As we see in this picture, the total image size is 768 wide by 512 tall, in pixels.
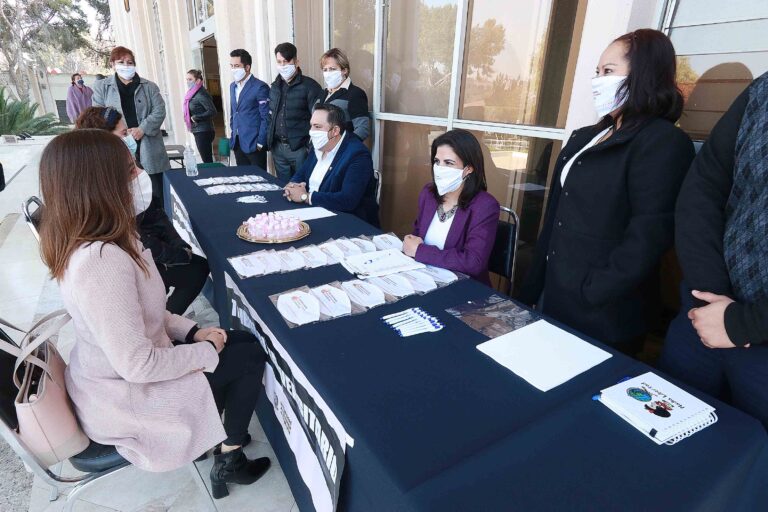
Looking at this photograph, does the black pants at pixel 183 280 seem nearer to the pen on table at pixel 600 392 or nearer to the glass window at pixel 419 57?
the pen on table at pixel 600 392

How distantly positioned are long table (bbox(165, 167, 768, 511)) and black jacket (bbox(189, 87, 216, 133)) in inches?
207

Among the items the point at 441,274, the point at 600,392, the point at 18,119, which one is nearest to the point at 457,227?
the point at 441,274

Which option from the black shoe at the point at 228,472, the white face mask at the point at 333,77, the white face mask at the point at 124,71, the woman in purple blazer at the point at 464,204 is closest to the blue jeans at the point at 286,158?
the white face mask at the point at 333,77

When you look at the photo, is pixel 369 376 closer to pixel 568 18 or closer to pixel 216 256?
pixel 216 256

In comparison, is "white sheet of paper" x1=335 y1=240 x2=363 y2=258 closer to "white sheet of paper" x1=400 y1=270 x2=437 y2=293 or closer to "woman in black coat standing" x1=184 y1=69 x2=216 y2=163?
"white sheet of paper" x1=400 y1=270 x2=437 y2=293

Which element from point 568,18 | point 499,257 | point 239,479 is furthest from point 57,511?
point 568,18

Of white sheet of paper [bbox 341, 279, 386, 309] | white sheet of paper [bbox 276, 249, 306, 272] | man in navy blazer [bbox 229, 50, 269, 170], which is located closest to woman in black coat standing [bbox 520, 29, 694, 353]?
white sheet of paper [bbox 341, 279, 386, 309]

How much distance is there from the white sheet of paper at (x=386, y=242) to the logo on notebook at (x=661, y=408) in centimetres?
97

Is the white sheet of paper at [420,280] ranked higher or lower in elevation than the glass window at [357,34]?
lower

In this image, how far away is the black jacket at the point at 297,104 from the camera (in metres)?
3.30

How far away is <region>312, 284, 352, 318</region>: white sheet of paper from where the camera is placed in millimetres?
1131

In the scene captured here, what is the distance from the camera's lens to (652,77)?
112 cm

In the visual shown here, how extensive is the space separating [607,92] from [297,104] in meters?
2.61

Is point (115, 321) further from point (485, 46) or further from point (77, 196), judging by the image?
point (485, 46)
